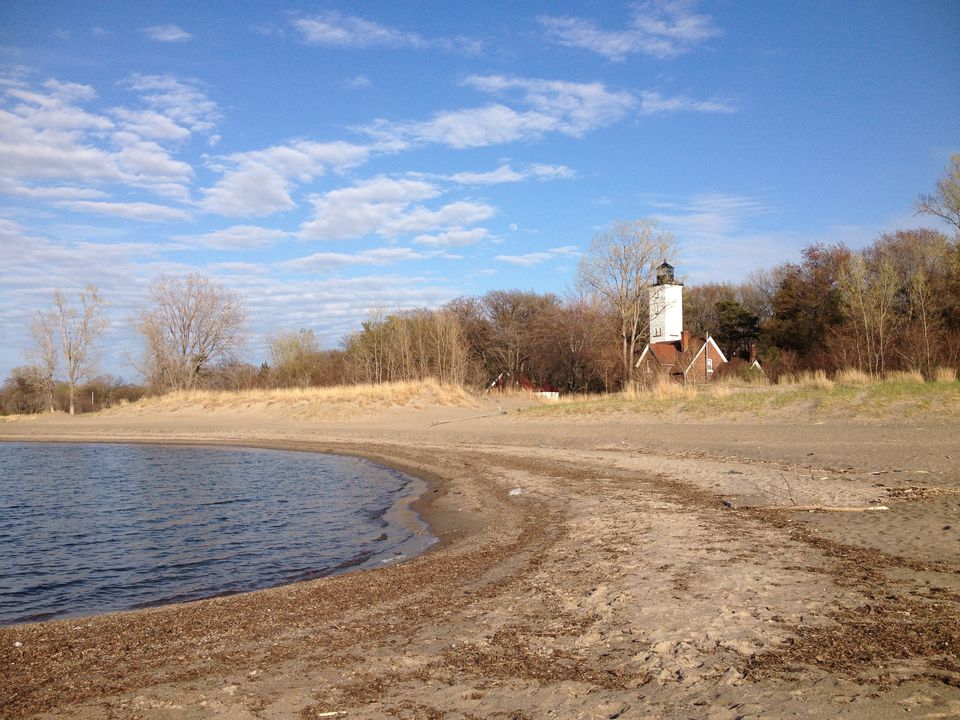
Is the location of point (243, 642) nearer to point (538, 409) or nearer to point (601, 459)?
point (601, 459)

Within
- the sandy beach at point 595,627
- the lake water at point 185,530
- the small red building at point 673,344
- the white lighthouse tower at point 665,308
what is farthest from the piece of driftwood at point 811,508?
the white lighthouse tower at point 665,308

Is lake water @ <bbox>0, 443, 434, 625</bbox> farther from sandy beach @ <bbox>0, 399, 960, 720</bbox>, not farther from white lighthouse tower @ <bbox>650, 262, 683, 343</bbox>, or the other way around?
white lighthouse tower @ <bbox>650, 262, 683, 343</bbox>

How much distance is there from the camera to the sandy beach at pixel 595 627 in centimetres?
422

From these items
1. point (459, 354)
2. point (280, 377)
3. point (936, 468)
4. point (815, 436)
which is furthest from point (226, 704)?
point (280, 377)

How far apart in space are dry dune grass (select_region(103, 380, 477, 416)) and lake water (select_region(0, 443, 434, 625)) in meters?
13.7

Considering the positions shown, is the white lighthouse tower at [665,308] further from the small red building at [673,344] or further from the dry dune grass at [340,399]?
the dry dune grass at [340,399]

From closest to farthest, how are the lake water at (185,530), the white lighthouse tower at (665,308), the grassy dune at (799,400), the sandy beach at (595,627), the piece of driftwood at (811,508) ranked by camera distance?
the sandy beach at (595,627) → the lake water at (185,530) → the piece of driftwood at (811,508) → the grassy dune at (799,400) → the white lighthouse tower at (665,308)

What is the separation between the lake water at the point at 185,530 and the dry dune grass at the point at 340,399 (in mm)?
13662

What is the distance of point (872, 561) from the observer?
267 inches

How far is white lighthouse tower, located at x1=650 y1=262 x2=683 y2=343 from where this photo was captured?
50031mm

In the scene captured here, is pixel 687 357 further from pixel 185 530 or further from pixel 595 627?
pixel 595 627

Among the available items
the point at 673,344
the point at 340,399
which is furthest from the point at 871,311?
the point at 340,399

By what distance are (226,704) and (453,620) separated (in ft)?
6.89

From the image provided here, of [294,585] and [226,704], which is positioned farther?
[294,585]
